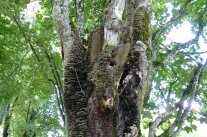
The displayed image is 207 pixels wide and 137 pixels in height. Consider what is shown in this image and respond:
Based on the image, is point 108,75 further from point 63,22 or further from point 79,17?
point 79,17

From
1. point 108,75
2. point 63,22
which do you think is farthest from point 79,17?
point 108,75

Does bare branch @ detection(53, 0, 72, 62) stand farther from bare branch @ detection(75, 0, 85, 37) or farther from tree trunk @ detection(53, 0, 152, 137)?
bare branch @ detection(75, 0, 85, 37)

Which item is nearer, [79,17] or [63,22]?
[63,22]

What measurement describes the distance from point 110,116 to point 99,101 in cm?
22

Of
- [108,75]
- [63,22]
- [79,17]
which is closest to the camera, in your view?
[108,75]

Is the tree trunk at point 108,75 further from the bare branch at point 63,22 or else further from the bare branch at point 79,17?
the bare branch at point 79,17

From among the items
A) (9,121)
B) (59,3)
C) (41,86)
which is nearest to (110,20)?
(59,3)

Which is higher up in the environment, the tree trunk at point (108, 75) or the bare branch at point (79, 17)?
the bare branch at point (79, 17)

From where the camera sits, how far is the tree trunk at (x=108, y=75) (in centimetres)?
362

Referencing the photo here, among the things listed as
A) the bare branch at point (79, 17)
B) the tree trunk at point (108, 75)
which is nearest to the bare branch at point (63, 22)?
the tree trunk at point (108, 75)

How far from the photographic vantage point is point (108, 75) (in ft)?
12.3

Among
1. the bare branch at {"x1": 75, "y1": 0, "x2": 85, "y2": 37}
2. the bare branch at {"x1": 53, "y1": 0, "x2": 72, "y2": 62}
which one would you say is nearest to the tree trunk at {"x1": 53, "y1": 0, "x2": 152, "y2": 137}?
the bare branch at {"x1": 53, "y1": 0, "x2": 72, "y2": 62}

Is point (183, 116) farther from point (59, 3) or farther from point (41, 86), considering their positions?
point (41, 86)

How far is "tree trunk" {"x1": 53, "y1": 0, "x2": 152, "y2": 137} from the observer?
3621 mm
